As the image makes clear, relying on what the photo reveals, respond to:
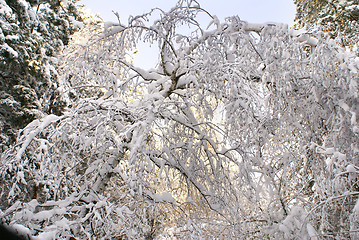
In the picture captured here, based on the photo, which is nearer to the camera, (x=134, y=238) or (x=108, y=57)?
(x=134, y=238)

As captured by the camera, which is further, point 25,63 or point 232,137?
point 25,63

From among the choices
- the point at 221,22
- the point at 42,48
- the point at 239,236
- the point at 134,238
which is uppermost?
the point at 42,48

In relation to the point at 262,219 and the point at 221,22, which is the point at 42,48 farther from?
the point at 262,219

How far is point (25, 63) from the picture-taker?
8188mm

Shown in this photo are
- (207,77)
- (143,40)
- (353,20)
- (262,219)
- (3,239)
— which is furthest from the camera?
(353,20)

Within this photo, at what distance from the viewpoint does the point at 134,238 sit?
2.81m

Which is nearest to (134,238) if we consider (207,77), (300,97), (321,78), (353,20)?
(207,77)

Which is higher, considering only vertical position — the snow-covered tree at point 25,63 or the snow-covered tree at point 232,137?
the snow-covered tree at point 25,63

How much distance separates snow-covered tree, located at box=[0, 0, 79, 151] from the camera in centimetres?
755

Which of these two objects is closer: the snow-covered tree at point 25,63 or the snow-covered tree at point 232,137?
the snow-covered tree at point 232,137

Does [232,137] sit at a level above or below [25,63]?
below

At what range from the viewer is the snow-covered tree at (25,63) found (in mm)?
7551

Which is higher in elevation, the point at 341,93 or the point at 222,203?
the point at 341,93

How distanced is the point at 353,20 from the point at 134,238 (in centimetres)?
860
